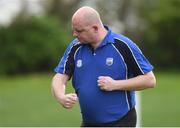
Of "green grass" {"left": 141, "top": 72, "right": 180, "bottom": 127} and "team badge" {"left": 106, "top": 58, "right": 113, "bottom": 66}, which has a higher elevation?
"team badge" {"left": 106, "top": 58, "right": 113, "bottom": 66}

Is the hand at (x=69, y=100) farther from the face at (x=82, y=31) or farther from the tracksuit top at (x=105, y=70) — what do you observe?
the face at (x=82, y=31)

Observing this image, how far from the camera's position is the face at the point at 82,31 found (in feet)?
22.4

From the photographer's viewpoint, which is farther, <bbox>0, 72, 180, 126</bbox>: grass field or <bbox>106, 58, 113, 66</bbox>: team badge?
<bbox>0, 72, 180, 126</bbox>: grass field

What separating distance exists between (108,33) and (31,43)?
2545 centimetres

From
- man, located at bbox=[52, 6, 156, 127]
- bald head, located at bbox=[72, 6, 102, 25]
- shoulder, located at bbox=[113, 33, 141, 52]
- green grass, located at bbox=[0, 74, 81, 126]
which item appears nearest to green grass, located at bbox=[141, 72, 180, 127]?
green grass, located at bbox=[0, 74, 81, 126]

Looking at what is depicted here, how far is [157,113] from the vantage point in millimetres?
17031

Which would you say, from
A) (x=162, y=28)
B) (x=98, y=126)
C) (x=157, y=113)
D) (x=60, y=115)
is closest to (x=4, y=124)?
(x=60, y=115)

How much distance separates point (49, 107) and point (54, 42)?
46.0 feet

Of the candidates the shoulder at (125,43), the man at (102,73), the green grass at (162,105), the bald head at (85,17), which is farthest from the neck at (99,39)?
the green grass at (162,105)

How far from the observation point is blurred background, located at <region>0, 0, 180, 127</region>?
2111cm

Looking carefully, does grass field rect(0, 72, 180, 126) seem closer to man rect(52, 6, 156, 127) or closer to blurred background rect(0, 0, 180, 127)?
blurred background rect(0, 0, 180, 127)

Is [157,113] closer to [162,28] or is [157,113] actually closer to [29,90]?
[29,90]

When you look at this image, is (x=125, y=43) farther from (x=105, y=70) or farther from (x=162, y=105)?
(x=162, y=105)

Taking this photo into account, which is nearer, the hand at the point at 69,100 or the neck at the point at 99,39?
the hand at the point at 69,100
